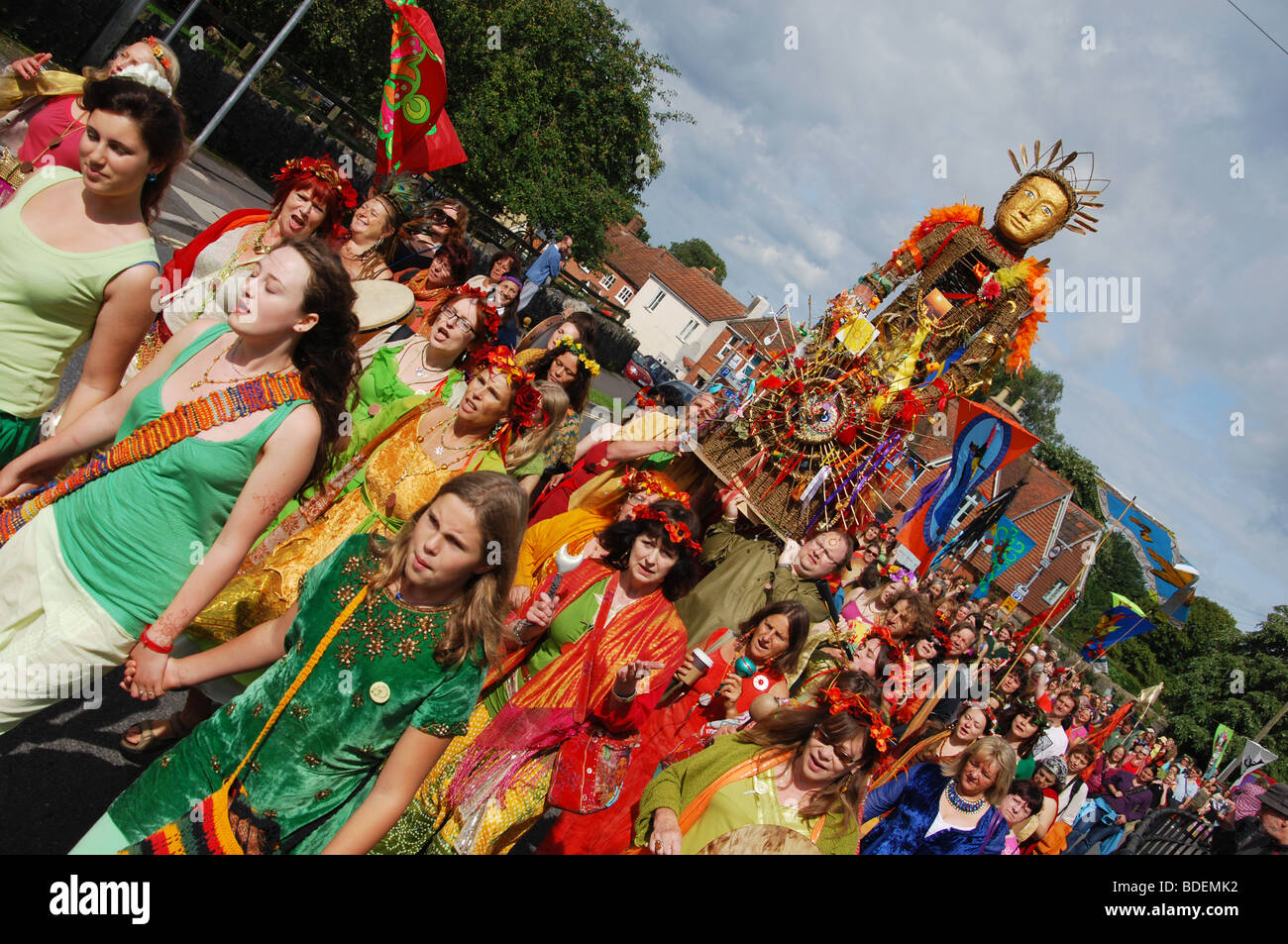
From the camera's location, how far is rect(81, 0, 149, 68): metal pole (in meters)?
8.09

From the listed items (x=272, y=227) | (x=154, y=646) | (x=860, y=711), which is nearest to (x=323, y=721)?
(x=154, y=646)

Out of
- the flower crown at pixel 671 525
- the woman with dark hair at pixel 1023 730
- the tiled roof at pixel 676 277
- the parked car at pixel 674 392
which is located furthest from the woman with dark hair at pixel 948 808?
the tiled roof at pixel 676 277

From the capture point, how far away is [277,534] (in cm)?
331

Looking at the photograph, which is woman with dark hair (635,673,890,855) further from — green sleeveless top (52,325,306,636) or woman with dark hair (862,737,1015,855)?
green sleeveless top (52,325,306,636)

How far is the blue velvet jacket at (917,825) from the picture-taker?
4172 millimetres

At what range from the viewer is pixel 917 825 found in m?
Answer: 4.21

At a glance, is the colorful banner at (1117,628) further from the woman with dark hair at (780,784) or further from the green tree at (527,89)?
the green tree at (527,89)

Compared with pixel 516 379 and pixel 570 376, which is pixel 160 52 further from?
pixel 570 376

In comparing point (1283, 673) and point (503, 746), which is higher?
point (1283, 673)

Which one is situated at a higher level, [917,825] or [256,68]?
[256,68]

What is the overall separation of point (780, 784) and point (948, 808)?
170 cm
